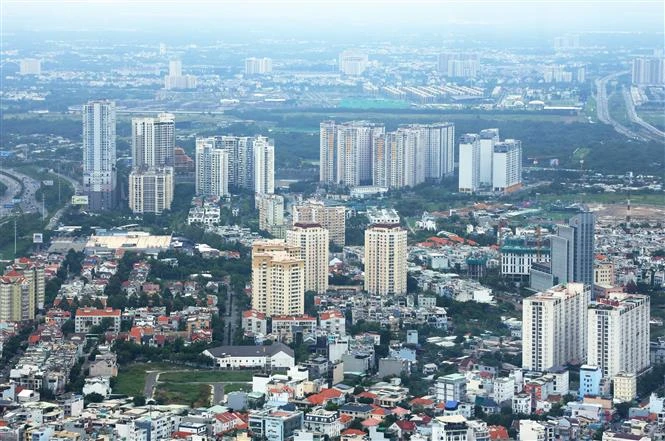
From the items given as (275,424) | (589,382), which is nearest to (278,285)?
(589,382)

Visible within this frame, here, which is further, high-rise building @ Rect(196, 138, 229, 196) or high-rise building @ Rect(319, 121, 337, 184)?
high-rise building @ Rect(319, 121, 337, 184)

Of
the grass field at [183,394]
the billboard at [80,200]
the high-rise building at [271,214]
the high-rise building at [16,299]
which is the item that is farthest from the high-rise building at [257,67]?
the grass field at [183,394]

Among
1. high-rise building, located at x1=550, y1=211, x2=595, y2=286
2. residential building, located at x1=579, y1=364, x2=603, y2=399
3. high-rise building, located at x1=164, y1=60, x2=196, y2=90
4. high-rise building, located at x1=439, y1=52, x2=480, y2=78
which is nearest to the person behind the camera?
residential building, located at x1=579, y1=364, x2=603, y2=399

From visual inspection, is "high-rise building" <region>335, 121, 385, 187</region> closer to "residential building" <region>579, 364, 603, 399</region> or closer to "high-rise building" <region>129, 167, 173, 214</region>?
"high-rise building" <region>129, 167, 173, 214</region>

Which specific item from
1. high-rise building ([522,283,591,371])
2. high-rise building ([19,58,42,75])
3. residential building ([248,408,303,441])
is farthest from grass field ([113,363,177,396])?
high-rise building ([19,58,42,75])

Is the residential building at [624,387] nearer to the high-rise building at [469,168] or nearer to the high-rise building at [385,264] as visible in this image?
the high-rise building at [385,264]

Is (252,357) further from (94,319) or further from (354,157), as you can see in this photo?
(354,157)
